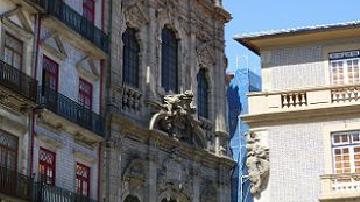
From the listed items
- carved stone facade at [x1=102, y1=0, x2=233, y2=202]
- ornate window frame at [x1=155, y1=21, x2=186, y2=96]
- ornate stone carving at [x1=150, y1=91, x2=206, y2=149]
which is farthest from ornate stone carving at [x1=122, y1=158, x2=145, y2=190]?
ornate window frame at [x1=155, y1=21, x2=186, y2=96]

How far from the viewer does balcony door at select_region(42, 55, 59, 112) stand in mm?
32844

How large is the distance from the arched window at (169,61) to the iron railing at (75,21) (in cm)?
558

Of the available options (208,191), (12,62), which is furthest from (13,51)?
(208,191)

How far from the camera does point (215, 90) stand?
46.6 m

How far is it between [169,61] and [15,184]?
15185 millimetres

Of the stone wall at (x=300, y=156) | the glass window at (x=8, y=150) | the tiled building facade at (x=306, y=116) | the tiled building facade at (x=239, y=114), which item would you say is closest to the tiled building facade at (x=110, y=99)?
the glass window at (x=8, y=150)

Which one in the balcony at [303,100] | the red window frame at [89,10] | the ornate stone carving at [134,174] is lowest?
the ornate stone carving at [134,174]

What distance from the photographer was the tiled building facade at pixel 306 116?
3139 cm

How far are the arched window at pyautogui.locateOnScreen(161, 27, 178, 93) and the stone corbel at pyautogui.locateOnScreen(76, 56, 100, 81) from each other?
600cm

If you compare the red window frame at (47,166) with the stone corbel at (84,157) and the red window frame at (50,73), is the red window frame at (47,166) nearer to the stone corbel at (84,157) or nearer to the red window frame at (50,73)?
the stone corbel at (84,157)

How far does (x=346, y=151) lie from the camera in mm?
31500

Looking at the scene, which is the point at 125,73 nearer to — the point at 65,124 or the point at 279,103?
the point at 65,124

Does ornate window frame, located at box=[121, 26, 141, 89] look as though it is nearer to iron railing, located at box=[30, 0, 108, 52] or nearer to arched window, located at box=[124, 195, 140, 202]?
iron railing, located at box=[30, 0, 108, 52]

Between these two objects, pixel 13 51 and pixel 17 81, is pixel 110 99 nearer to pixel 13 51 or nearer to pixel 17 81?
pixel 13 51
